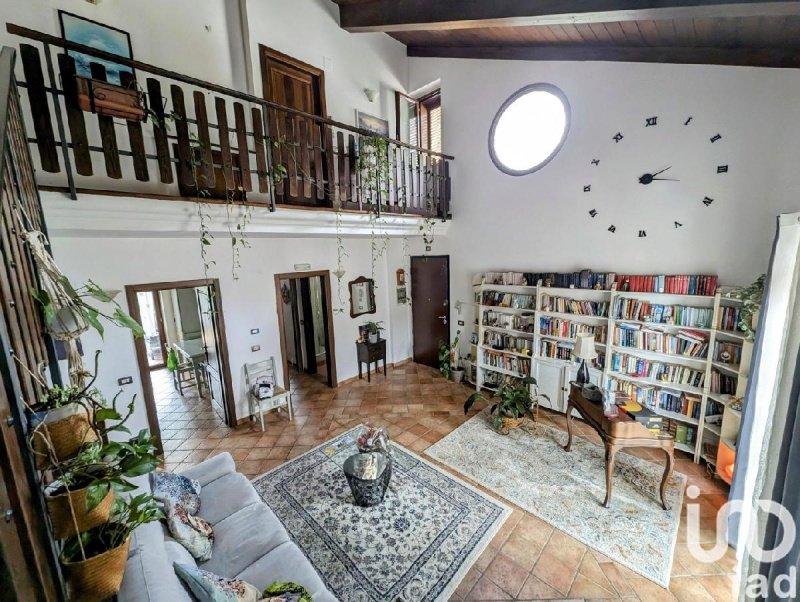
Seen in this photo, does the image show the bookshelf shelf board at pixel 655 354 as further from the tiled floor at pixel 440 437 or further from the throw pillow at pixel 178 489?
the throw pillow at pixel 178 489

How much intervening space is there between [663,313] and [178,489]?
4.55 meters

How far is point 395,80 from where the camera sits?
550cm

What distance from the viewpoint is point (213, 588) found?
1428 mm

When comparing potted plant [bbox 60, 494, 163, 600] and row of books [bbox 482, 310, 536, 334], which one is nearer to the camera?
potted plant [bbox 60, 494, 163, 600]

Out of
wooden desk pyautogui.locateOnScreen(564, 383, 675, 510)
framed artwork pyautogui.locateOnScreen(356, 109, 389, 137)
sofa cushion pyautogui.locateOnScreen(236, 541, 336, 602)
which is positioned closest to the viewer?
sofa cushion pyautogui.locateOnScreen(236, 541, 336, 602)

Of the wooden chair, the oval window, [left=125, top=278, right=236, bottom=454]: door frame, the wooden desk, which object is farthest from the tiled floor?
the oval window

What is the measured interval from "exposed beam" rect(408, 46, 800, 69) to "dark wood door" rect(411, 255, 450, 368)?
287 cm

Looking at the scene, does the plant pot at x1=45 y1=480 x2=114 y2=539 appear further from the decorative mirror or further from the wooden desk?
the decorative mirror

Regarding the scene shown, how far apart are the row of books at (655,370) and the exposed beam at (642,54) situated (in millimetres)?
2717

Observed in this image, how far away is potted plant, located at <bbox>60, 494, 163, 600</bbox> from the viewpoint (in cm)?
89

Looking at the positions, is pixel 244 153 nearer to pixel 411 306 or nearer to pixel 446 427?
pixel 446 427

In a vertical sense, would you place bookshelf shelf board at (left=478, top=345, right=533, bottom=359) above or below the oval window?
below

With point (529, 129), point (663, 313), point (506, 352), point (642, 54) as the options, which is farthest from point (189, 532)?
point (642, 54)

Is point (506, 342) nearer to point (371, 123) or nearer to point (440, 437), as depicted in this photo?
point (440, 437)
